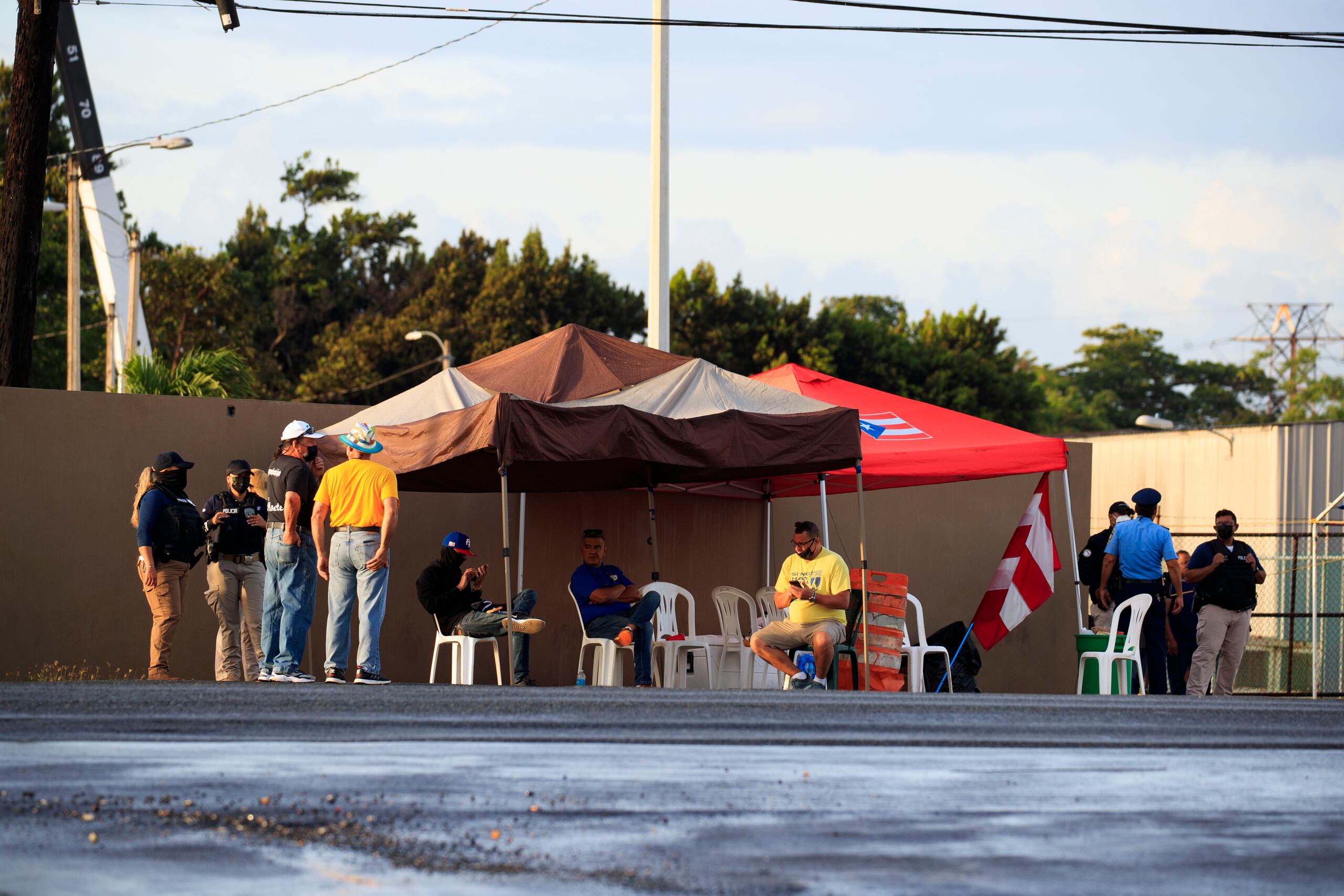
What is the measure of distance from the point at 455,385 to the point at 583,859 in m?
6.86

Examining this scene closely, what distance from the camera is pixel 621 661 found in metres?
10.5

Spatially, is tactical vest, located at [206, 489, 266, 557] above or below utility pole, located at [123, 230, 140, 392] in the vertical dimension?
below

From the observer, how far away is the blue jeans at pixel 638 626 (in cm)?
1005

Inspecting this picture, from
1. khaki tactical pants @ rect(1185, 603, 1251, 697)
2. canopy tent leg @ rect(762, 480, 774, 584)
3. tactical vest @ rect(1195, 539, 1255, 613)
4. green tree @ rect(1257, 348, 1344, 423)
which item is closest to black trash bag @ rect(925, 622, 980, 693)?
khaki tactical pants @ rect(1185, 603, 1251, 697)

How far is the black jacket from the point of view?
10.2 meters

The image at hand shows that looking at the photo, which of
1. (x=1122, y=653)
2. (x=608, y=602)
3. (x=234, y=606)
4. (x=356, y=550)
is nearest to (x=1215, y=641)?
(x=1122, y=653)

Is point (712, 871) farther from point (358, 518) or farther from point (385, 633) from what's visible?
point (385, 633)

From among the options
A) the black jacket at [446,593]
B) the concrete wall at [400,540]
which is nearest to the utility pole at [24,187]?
the concrete wall at [400,540]

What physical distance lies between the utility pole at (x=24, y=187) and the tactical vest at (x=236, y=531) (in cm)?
305

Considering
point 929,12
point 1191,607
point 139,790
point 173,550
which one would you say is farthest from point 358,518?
point 929,12

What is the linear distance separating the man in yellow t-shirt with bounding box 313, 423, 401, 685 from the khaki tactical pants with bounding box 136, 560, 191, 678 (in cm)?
126

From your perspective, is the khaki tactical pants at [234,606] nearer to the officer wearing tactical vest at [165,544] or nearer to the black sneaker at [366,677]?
the officer wearing tactical vest at [165,544]

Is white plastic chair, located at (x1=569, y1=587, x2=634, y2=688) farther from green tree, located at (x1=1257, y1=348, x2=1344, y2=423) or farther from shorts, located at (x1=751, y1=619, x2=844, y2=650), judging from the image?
green tree, located at (x1=1257, y1=348, x2=1344, y2=423)

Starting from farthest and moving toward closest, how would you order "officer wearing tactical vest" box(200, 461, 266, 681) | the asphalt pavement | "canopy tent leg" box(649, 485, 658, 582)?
"canopy tent leg" box(649, 485, 658, 582)
"officer wearing tactical vest" box(200, 461, 266, 681)
the asphalt pavement
